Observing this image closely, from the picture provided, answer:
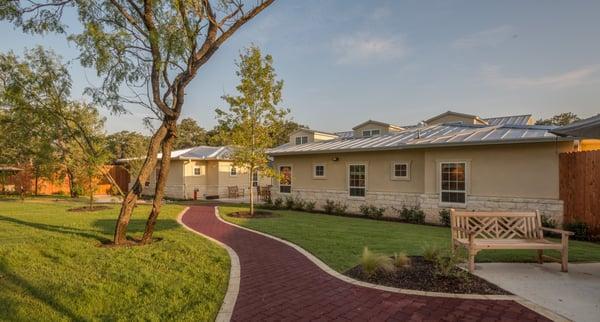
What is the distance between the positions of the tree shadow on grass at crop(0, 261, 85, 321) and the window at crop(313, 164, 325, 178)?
473 inches

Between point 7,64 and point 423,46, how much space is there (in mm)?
13053

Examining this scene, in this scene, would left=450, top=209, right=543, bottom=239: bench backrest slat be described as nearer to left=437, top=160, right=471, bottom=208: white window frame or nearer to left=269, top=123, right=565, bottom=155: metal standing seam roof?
left=269, top=123, right=565, bottom=155: metal standing seam roof

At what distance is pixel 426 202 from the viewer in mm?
12266

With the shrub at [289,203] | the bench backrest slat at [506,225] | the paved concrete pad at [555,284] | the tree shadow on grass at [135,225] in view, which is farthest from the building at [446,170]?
the tree shadow on grass at [135,225]

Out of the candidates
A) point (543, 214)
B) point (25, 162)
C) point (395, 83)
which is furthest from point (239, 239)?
point (25, 162)

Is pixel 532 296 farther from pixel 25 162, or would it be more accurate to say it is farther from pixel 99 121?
pixel 25 162

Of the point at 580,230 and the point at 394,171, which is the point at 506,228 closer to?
the point at 580,230

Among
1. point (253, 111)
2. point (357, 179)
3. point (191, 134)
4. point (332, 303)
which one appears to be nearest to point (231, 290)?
point (332, 303)

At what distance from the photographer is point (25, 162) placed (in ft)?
74.7

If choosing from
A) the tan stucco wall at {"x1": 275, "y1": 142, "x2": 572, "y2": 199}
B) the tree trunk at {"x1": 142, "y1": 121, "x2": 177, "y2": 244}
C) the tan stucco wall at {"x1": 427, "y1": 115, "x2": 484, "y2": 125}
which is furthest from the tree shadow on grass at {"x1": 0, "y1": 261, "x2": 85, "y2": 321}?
the tan stucco wall at {"x1": 427, "y1": 115, "x2": 484, "y2": 125}

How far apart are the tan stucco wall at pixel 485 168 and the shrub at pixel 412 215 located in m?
0.72

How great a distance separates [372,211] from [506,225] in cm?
760

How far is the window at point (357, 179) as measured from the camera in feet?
47.5

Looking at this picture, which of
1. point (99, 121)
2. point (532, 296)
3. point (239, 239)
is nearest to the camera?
point (532, 296)
